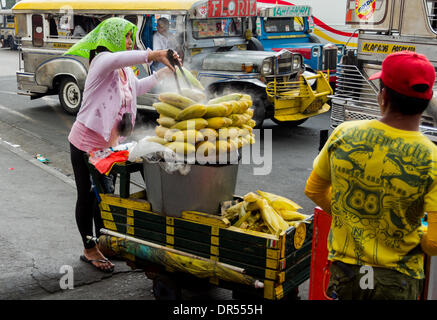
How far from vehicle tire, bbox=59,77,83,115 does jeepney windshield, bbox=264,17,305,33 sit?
4.50 metres

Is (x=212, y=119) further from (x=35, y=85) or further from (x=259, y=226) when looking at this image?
(x=35, y=85)

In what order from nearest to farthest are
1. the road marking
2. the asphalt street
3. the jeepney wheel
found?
the asphalt street, the jeepney wheel, the road marking

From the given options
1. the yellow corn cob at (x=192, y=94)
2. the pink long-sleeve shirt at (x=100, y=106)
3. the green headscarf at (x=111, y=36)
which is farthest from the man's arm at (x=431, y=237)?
the green headscarf at (x=111, y=36)

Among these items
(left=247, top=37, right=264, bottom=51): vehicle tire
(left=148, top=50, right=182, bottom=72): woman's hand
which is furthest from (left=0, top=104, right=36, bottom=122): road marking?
(left=148, top=50, right=182, bottom=72): woman's hand

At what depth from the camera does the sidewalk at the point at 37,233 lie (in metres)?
4.20

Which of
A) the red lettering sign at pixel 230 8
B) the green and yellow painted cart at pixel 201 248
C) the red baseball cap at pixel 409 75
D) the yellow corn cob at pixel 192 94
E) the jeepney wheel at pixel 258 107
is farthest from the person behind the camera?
the red lettering sign at pixel 230 8

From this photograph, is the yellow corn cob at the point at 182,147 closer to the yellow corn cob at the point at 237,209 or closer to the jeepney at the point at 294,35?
the yellow corn cob at the point at 237,209

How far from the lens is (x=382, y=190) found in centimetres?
215

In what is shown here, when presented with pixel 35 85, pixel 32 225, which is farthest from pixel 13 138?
pixel 32 225

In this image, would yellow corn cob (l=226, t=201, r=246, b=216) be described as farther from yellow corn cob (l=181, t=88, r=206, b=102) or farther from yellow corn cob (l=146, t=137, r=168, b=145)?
yellow corn cob (l=181, t=88, r=206, b=102)

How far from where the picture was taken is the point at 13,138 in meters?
9.56

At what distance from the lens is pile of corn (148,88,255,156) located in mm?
3449

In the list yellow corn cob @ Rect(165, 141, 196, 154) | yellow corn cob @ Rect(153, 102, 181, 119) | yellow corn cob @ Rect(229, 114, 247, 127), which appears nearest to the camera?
yellow corn cob @ Rect(165, 141, 196, 154)

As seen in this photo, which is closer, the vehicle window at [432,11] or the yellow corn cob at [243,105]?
the yellow corn cob at [243,105]
